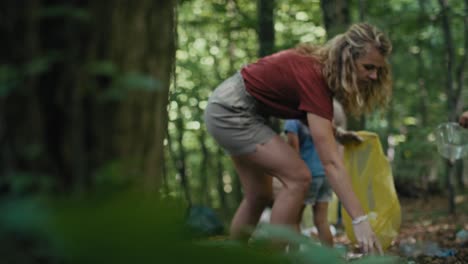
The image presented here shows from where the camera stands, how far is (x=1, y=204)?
45.2 inches

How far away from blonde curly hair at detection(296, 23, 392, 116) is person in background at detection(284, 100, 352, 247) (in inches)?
55.0

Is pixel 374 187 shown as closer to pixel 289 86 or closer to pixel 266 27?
pixel 289 86

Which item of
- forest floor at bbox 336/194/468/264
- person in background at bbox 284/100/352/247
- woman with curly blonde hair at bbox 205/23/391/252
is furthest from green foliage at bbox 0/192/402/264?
person in background at bbox 284/100/352/247

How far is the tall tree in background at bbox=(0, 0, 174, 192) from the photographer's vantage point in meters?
1.37

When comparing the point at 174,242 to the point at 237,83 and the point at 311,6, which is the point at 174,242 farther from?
the point at 311,6

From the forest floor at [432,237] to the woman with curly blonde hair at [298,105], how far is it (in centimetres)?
69

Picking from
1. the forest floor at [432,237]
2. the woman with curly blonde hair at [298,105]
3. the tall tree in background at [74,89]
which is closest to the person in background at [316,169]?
the forest floor at [432,237]

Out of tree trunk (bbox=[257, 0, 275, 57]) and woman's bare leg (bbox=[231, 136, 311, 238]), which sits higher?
tree trunk (bbox=[257, 0, 275, 57])

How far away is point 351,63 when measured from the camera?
3.54 m

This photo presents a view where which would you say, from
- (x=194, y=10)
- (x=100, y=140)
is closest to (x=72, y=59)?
(x=100, y=140)

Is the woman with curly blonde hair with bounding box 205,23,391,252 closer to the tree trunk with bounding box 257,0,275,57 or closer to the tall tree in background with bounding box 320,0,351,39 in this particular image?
the tall tree in background with bounding box 320,0,351,39

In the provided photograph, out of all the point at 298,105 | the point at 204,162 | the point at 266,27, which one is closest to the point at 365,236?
the point at 298,105

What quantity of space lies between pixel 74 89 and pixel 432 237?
5.46 m

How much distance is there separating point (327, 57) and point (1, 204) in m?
2.69
